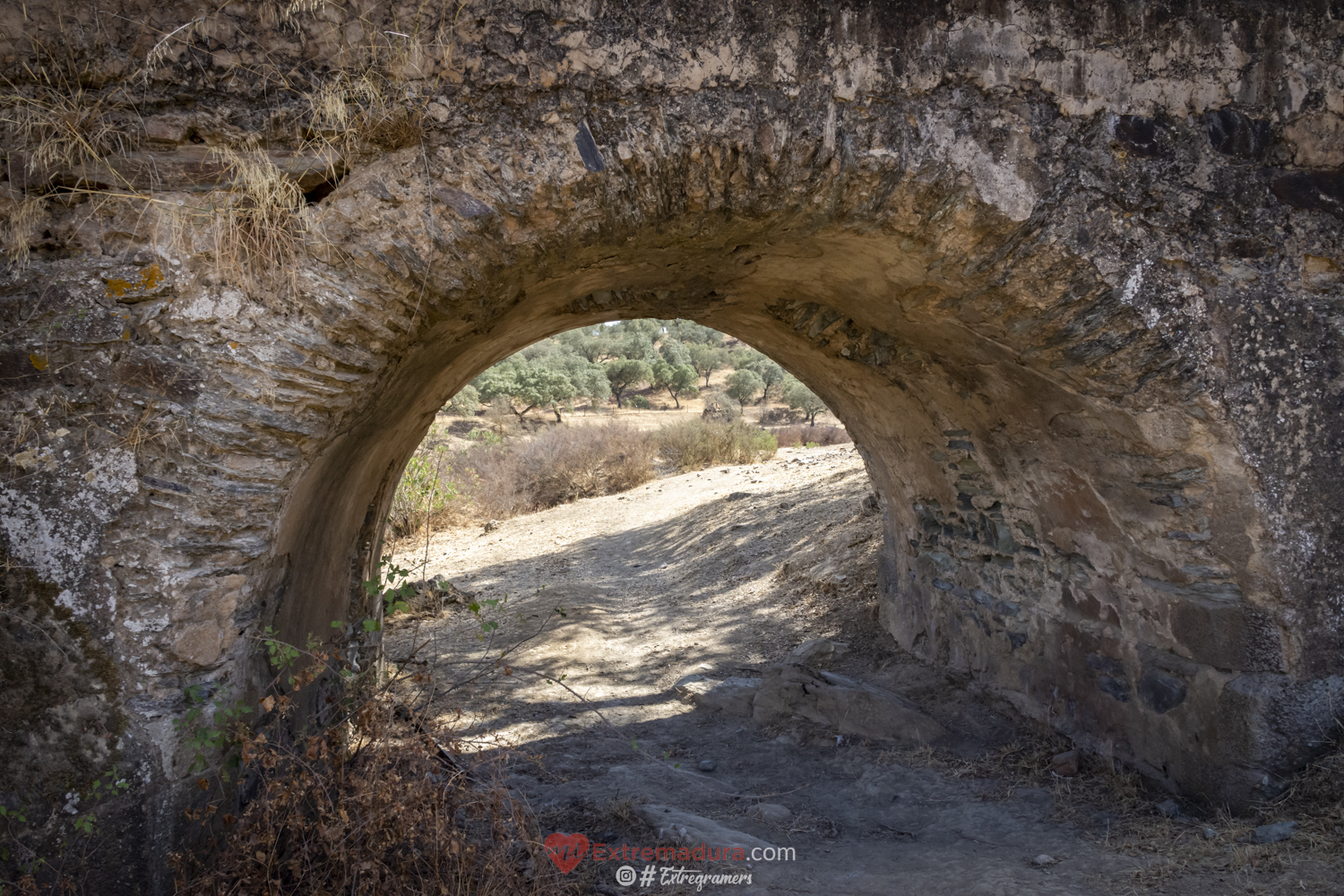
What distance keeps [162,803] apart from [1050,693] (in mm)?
3673

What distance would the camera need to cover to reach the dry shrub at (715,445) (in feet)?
51.0

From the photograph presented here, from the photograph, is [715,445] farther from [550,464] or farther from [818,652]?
[818,652]

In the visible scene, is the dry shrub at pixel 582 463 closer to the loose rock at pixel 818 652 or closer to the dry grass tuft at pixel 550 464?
the dry grass tuft at pixel 550 464

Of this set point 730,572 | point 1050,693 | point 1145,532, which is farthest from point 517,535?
point 1145,532

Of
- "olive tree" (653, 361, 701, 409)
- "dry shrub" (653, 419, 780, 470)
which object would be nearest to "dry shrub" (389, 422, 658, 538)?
"dry shrub" (653, 419, 780, 470)

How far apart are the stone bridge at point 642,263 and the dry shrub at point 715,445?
12146 millimetres

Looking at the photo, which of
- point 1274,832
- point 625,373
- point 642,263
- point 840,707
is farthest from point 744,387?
point 1274,832

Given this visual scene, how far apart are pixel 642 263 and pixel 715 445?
12.4 m

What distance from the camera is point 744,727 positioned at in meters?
4.55

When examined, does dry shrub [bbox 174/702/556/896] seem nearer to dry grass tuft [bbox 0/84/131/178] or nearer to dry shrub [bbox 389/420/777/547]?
dry grass tuft [bbox 0/84/131/178]

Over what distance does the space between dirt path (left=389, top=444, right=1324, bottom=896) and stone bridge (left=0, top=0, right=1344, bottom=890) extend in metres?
0.81

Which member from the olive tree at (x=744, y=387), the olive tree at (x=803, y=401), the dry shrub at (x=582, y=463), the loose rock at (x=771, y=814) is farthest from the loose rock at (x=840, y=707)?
the olive tree at (x=744, y=387)

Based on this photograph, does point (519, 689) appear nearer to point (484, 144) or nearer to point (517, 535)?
point (484, 144)

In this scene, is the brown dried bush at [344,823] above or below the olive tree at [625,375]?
below
